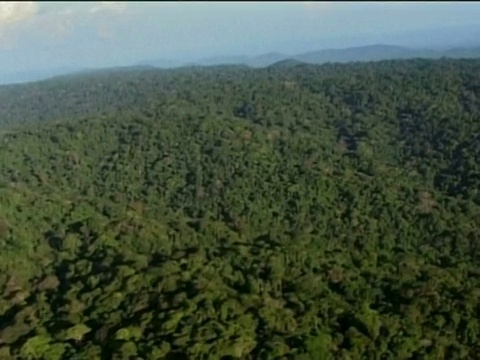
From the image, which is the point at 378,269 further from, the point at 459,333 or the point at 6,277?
the point at 6,277

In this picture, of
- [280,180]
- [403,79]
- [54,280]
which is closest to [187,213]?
[280,180]

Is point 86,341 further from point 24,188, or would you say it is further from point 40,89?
point 40,89

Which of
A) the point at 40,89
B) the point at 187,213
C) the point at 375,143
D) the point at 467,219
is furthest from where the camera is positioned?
the point at 40,89

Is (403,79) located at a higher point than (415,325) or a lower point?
higher

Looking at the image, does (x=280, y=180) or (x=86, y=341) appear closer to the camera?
(x=86, y=341)

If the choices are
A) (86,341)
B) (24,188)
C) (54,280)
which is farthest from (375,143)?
(86,341)

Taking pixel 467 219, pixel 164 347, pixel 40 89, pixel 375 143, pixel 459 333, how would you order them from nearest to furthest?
pixel 164 347 → pixel 459 333 → pixel 467 219 → pixel 375 143 → pixel 40 89
